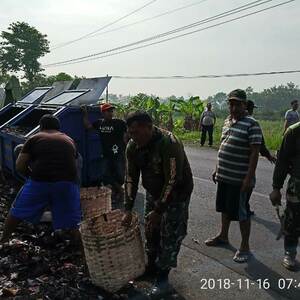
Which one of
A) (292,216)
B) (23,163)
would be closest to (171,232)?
(292,216)

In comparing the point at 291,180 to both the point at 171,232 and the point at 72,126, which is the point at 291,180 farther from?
the point at 72,126

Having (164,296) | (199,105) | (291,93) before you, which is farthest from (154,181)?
(291,93)

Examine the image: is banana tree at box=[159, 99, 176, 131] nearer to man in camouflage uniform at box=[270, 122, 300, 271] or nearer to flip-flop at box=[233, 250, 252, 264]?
flip-flop at box=[233, 250, 252, 264]

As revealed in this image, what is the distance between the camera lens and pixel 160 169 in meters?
3.97

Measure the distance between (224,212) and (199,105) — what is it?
771 inches

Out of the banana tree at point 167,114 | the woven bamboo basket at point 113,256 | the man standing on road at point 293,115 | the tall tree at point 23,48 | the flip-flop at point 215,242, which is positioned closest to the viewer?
the woven bamboo basket at point 113,256

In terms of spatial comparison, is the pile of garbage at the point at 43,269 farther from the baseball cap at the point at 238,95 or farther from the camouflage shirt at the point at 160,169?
the baseball cap at the point at 238,95

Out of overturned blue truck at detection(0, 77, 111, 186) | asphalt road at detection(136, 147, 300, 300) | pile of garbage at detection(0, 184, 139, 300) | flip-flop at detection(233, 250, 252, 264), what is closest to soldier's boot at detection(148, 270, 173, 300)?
asphalt road at detection(136, 147, 300, 300)

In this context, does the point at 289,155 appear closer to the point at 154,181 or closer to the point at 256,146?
the point at 256,146

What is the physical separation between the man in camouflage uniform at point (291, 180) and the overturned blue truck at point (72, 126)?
13.4ft

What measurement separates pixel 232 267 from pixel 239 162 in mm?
1160

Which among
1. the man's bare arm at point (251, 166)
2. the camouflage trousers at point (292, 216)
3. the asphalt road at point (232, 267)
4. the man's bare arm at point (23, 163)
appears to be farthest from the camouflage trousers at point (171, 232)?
the man's bare arm at point (23, 163)

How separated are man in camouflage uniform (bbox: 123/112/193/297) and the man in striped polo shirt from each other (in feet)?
3.33

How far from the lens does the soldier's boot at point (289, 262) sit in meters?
4.70
